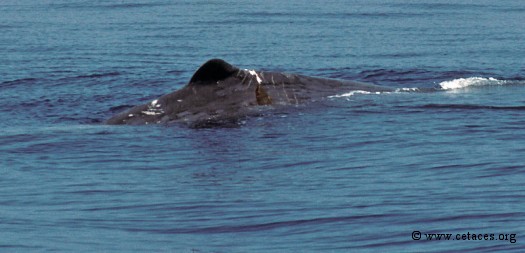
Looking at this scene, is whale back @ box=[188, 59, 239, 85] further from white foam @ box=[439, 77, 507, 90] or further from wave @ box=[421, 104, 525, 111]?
white foam @ box=[439, 77, 507, 90]

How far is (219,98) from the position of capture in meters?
13.4

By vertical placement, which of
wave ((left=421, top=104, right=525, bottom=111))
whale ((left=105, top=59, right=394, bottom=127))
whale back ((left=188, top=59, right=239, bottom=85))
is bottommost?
wave ((left=421, top=104, right=525, bottom=111))

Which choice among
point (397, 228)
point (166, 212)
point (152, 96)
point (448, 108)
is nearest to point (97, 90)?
point (152, 96)

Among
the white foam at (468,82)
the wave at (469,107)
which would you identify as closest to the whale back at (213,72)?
the wave at (469,107)

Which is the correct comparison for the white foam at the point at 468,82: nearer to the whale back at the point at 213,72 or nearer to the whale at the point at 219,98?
the whale at the point at 219,98

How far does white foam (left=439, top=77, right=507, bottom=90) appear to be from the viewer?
1629 centimetres

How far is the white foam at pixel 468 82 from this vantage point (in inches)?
641

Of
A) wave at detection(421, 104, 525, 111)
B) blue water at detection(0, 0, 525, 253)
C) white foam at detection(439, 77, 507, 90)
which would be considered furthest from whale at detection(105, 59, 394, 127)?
white foam at detection(439, 77, 507, 90)

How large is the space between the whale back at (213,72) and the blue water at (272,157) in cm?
68

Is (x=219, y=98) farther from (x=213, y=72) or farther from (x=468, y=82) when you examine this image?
(x=468, y=82)

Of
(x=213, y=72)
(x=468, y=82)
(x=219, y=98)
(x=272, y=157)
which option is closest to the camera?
(x=272, y=157)

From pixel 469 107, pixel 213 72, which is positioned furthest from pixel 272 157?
pixel 469 107

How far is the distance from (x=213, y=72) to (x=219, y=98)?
0.32 meters

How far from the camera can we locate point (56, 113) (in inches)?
610
